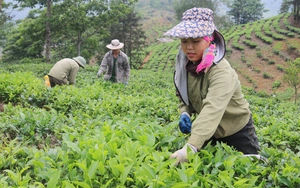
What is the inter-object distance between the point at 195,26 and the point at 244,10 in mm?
62146

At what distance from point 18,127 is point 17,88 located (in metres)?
2.57

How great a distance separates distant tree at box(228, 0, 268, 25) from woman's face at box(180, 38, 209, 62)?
194ft

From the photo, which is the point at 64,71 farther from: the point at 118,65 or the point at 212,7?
the point at 212,7

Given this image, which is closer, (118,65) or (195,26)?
(195,26)

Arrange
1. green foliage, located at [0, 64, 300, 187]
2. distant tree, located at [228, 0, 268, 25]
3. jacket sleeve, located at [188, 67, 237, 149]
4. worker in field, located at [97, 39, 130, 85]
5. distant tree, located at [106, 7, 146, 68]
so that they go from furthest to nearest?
1. distant tree, located at [228, 0, 268, 25]
2. distant tree, located at [106, 7, 146, 68]
3. worker in field, located at [97, 39, 130, 85]
4. jacket sleeve, located at [188, 67, 237, 149]
5. green foliage, located at [0, 64, 300, 187]

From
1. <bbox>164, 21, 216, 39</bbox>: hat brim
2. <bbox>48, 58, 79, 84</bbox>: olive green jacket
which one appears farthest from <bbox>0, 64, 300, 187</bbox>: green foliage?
<bbox>48, 58, 79, 84</bbox>: olive green jacket

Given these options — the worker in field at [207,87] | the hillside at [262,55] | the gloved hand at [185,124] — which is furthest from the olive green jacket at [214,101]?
the hillside at [262,55]

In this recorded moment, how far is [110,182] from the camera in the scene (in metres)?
1.80

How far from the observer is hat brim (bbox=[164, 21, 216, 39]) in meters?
2.10

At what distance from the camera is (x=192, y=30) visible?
6.95 ft

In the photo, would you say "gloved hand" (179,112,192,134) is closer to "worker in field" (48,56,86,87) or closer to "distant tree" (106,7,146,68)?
"worker in field" (48,56,86,87)

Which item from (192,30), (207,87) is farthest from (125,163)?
(192,30)

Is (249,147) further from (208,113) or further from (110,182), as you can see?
(110,182)

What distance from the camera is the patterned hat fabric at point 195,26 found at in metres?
2.11
